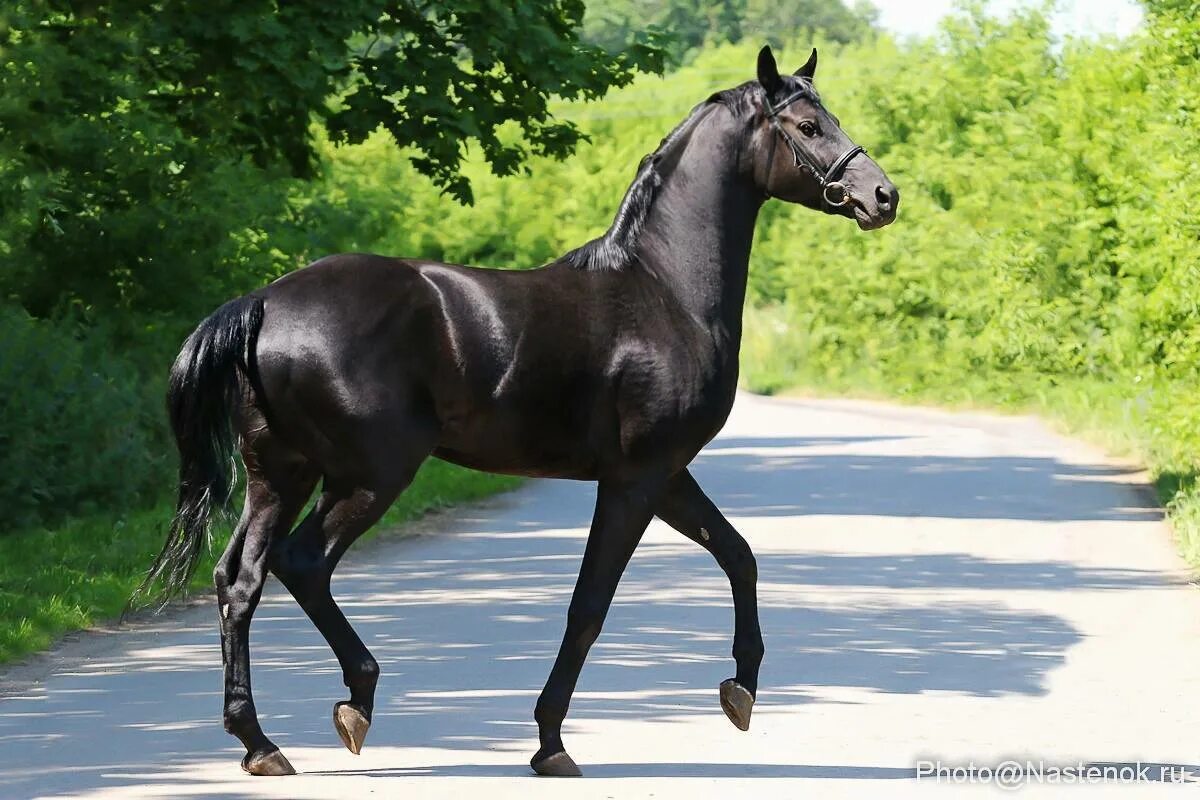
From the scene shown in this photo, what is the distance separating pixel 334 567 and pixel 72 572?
662 centimetres

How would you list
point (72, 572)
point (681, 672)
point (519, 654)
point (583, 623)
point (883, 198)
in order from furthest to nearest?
1. point (72, 572)
2. point (519, 654)
3. point (681, 672)
4. point (883, 198)
5. point (583, 623)

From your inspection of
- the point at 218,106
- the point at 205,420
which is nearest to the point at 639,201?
the point at 205,420

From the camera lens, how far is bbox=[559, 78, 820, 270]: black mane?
8.41 m

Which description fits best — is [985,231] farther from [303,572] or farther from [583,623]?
[303,572]

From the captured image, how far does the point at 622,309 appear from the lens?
324 inches

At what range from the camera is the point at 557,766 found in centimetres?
796

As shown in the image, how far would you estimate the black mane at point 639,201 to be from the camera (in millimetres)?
8414

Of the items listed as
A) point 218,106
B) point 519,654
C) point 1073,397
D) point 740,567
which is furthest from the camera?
point 1073,397

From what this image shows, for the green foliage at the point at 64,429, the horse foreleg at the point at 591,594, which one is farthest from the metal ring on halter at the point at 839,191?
the green foliage at the point at 64,429

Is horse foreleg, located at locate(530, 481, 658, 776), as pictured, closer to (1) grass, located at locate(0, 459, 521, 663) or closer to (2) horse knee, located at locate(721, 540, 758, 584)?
(2) horse knee, located at locate(721, 540, 758, 584)

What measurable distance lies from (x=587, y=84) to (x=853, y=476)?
305 inches

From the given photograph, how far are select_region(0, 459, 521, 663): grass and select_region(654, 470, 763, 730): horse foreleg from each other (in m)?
4.09

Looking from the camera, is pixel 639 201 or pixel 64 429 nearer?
pixel 639 201

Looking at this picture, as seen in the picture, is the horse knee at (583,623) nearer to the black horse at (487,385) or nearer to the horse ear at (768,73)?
the black horse at (487,385)
